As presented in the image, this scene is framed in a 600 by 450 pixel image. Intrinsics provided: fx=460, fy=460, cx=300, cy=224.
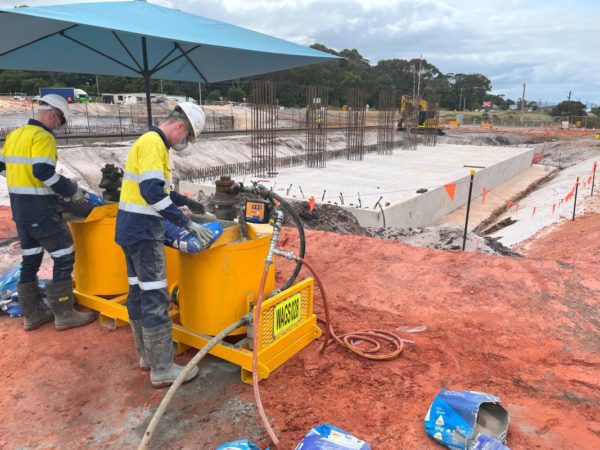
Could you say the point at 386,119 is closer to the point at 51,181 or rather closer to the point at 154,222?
the point at 51,181

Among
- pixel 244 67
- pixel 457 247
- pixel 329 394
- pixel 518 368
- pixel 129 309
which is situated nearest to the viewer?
pixel 329 394

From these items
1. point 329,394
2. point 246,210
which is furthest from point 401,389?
point 246,210

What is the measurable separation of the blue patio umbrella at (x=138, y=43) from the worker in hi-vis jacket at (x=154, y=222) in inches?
26.5

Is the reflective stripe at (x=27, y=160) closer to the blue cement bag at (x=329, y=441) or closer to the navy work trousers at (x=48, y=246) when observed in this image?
the navy work trousers at (x=48, y=246)

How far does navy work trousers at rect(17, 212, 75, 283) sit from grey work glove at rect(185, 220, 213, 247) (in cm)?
152

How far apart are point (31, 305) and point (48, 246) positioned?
64 cm

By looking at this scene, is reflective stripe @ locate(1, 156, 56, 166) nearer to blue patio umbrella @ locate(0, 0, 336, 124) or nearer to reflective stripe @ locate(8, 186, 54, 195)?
reflective stripe @ locate(8, 186, 54, 195)

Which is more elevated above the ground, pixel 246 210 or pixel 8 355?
pixel 246 210

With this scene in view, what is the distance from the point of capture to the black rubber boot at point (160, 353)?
3.09 m

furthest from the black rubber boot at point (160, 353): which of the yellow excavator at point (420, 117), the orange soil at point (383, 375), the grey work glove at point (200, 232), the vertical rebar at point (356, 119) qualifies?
the yellow excavator at point (420, 117)

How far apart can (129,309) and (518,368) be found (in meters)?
2.95

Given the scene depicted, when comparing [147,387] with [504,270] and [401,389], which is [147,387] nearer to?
[401,389]

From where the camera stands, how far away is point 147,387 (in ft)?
10.5

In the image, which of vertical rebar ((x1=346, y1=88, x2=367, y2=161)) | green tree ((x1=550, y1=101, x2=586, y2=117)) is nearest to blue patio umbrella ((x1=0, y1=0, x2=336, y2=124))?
vertical rebar ((x1=346, y1=88, x2=367, y2=161))
